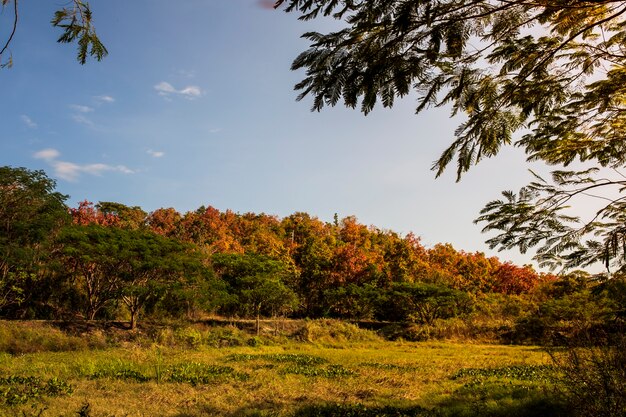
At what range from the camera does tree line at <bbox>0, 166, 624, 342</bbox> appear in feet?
65.3

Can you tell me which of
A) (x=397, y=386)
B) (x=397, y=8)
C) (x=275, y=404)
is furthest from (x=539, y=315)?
(x=397, y=8)

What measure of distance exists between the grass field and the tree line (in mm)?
3115

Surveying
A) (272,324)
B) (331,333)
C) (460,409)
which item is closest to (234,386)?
(460,409)

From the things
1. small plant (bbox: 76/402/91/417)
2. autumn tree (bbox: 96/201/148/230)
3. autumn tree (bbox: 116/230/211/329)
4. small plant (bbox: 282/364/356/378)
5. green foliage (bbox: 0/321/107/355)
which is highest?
autumn tree (bbox: 96/201/148/230)

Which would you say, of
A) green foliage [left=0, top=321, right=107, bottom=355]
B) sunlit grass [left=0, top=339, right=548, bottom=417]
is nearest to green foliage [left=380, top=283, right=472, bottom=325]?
sunlit grass [left=0, top=339, right=548, bottom=417]

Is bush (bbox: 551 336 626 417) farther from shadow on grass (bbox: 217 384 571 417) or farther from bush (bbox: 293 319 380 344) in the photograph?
bush (bbox: 293 319 380 344)

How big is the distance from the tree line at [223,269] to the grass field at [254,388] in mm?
3115

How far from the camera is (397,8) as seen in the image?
3273 millimetres

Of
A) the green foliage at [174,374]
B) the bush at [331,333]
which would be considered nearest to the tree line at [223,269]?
the bush at [331,333]

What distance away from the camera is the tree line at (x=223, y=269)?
19.9 meters

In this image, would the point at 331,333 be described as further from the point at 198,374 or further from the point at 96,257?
the point at 198,374

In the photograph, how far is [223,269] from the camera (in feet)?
101

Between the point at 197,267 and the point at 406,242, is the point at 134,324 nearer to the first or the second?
the point at 197,267

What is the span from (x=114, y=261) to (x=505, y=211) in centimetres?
1994
